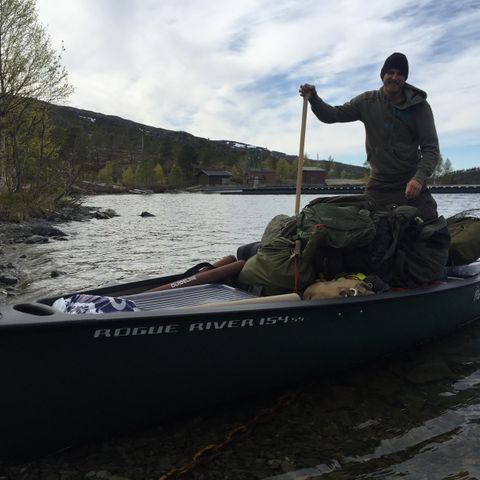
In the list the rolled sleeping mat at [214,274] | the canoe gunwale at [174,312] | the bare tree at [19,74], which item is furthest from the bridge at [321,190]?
the canoe gunwale at [174,312]

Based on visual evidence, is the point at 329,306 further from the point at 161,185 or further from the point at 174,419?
the point at 161,185

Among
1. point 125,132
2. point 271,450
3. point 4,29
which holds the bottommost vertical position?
point 271,450

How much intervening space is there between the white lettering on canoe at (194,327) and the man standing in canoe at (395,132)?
253 cm

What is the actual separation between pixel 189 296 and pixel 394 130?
3348 mm

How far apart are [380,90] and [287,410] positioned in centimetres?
418

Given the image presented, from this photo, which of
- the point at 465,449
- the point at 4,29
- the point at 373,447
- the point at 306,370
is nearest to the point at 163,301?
the point at 306,370

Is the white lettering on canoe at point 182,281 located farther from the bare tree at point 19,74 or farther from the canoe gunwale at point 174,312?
the bare tree at point 19,74

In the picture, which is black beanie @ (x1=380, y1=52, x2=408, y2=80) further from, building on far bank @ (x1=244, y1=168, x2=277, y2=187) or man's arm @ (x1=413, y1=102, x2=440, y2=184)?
building on far bank @ (x1=244, y1=168, x2=277, y2=187)

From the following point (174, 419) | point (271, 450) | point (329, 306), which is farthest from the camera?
point (329, 306)

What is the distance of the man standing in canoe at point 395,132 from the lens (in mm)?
5523

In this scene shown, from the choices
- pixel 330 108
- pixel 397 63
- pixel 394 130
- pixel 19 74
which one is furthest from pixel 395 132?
pixel 19 74

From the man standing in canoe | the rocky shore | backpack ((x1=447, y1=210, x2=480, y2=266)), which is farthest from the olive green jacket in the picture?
the rocky shore

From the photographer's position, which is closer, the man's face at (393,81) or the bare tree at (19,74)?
the man's face at (393,81)

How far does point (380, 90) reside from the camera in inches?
233
